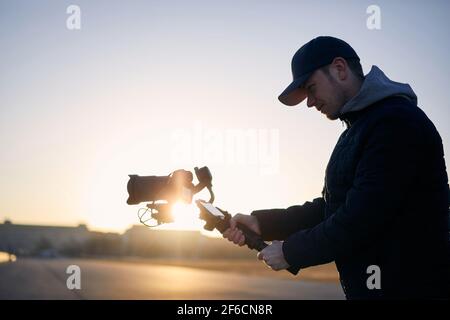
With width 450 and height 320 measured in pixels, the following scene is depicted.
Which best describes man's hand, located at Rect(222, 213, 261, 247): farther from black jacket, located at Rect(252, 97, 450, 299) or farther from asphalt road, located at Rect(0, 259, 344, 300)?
asphalt road, located at Rect(0, 259, 344, 300)

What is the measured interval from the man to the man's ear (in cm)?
10

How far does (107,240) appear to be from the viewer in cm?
12656

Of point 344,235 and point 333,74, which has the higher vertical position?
Result: point 333,74

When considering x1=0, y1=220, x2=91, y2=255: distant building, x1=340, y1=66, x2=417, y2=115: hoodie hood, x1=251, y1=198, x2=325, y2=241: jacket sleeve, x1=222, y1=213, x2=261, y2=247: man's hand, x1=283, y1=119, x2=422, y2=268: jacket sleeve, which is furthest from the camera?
x1=0, y1=220, x2=91, y2=255: distant building

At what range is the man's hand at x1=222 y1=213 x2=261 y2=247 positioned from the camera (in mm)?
2684

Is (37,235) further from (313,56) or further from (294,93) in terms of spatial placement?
(313,56)

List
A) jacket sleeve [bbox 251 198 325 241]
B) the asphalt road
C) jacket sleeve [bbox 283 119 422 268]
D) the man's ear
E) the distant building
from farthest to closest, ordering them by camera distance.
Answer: the distant building
the asphalt road
jacket sleeve [bbox 251 198 325 241]
the man's ear
jacket sleeve [bbox 283 119 422 268]

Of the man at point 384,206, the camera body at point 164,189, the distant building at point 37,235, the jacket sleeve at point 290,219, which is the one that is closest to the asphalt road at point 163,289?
the jacket sleeve at point 290,219

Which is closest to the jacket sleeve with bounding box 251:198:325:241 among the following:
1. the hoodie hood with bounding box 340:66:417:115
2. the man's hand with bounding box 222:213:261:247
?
the man's hand with bounding box 222:213:261:247
